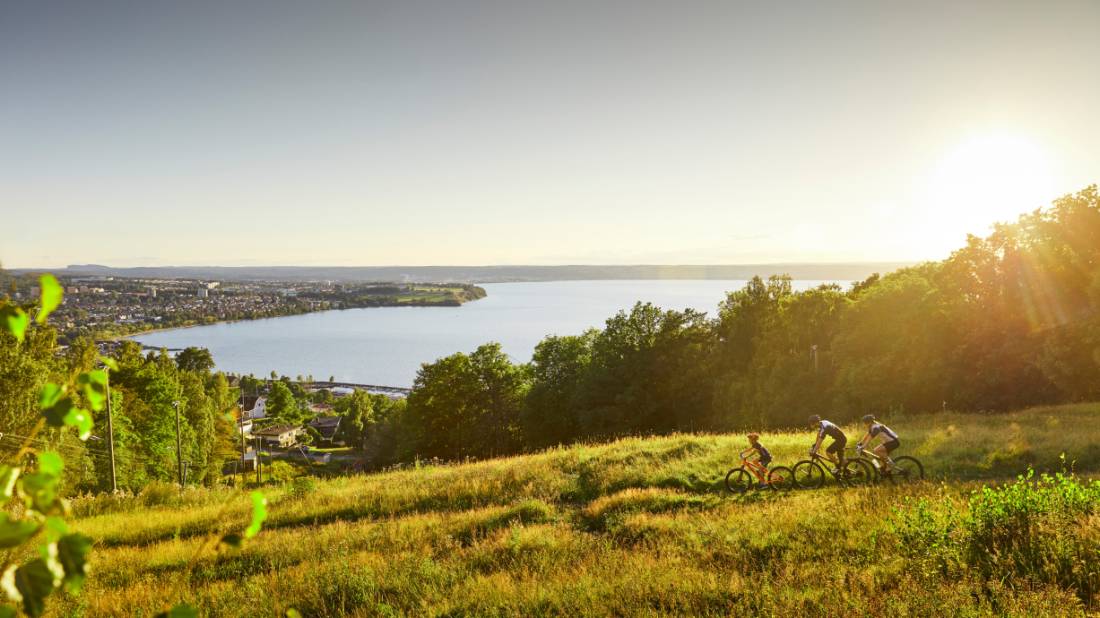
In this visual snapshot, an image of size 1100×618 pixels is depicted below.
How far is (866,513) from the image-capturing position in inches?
384

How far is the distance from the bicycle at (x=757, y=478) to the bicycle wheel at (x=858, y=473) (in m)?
1.15

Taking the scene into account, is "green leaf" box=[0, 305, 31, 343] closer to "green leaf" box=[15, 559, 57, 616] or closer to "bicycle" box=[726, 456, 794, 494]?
"green leaf" box=[15, 559, 57, 616]

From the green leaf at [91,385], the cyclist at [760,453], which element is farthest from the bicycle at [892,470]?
the green leaf at [91,385]

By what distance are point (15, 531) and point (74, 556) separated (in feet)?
0.52

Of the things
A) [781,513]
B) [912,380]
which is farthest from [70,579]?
[912,380]

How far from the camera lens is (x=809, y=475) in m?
13.6

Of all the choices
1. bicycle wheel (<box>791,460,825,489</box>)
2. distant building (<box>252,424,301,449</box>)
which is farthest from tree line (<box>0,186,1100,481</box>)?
distant building (<box>252,424,301,449</box>)

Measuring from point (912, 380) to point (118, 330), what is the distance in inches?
6835

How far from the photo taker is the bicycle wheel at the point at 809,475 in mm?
13500

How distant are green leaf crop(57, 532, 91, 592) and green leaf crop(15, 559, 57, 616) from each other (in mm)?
35

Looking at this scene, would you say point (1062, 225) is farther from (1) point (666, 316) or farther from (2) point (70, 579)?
(2) point (70, 579)

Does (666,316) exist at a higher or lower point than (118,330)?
higher

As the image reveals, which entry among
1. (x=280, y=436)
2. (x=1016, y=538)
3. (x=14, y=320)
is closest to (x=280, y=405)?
(x=280, y=436)

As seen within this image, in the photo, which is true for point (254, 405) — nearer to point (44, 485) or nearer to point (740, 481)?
point (740, 481)
